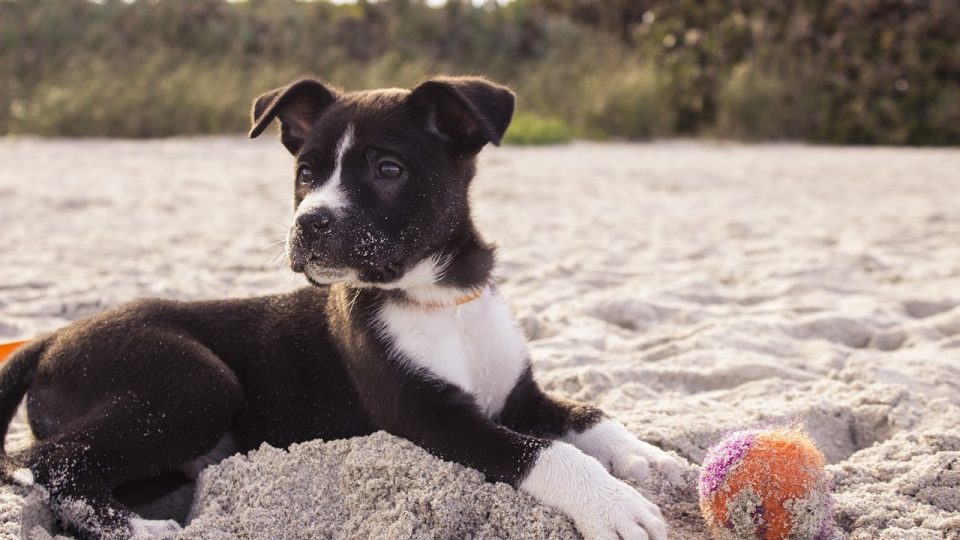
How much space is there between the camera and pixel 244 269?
20.0 feet

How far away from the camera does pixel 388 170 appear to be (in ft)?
10.3

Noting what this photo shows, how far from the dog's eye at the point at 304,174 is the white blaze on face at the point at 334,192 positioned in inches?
4.0

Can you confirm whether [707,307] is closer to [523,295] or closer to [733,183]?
[523,295]

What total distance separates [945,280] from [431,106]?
12.8ft

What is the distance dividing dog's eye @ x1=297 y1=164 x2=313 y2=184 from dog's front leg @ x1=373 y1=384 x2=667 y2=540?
0.81 meters

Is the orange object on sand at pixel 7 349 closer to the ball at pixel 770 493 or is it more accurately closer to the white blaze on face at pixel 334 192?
the white blaze on face at pixel 334 192

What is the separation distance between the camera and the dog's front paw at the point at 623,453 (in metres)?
3.06

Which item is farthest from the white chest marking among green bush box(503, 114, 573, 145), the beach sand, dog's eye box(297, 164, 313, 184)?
green bush box(503, 114, 573, 145)

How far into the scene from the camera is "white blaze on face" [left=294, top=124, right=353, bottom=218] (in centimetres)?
299

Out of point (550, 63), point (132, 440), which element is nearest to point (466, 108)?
Result: point (132, 440)

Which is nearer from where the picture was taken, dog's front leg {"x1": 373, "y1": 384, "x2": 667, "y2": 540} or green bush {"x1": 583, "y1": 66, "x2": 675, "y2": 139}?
dog's front leg {"x1": 373, "y1": 384, "x2": 667, "y2": 540}

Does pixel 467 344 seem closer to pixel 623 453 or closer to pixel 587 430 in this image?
pixel 587 430

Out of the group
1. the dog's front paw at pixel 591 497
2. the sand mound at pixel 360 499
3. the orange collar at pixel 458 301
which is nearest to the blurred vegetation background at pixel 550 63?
the orange collar at pixel 458 301

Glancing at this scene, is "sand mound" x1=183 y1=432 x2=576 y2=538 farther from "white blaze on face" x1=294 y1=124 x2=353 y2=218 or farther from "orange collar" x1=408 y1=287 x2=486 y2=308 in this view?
"white blaze on face" x1=294 y1=124 x2=353 y2=218
